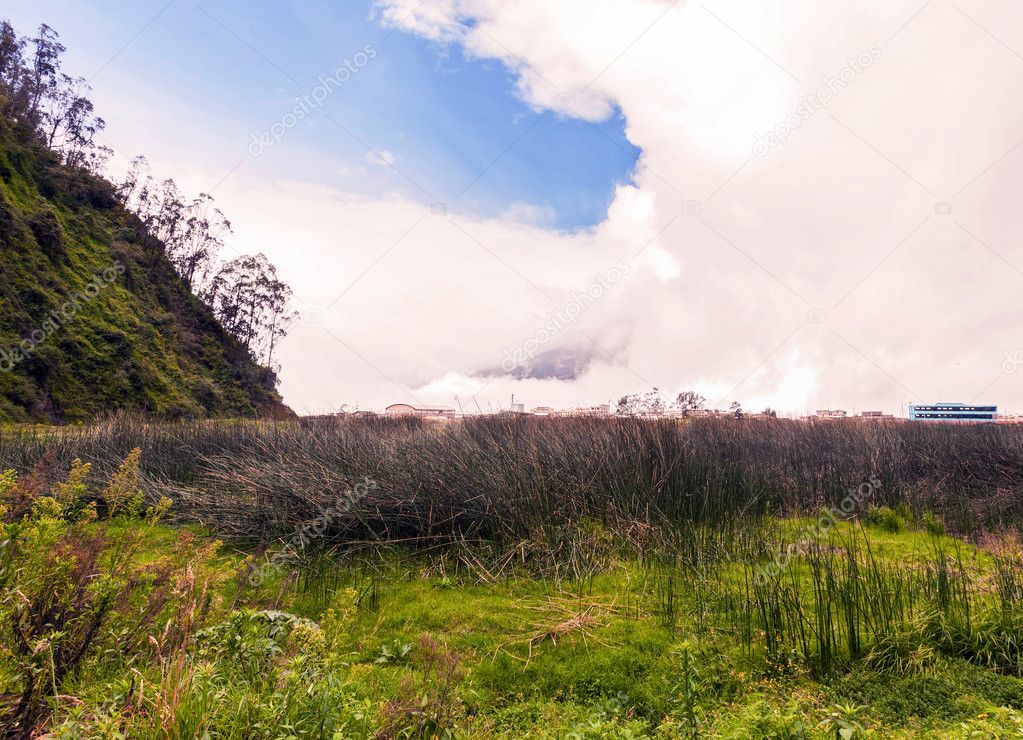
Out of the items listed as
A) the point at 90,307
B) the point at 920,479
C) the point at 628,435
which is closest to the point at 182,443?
the point at 628,435

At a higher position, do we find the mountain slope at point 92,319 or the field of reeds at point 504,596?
the mountain slope at point 92,319

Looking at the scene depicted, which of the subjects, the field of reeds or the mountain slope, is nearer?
the field of reeds

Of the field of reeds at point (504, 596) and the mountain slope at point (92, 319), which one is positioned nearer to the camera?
the field of reeds at point (504, 596)

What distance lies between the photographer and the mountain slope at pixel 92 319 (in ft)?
79.0

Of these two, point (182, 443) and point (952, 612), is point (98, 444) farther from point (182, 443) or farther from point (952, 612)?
point (952, 612)

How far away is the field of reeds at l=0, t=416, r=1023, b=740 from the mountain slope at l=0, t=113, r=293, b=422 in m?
17.5

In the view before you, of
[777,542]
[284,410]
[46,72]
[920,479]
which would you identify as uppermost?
[46,72]

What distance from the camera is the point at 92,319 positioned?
2922 centimetres

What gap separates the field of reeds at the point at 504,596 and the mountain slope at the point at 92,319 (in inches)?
689

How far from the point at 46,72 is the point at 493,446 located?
49.7 m

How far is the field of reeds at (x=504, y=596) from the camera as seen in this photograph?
2.66 meters

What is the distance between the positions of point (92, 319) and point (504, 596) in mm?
33091

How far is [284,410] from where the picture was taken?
40.4 m

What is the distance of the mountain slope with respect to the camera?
2408 centimetres
